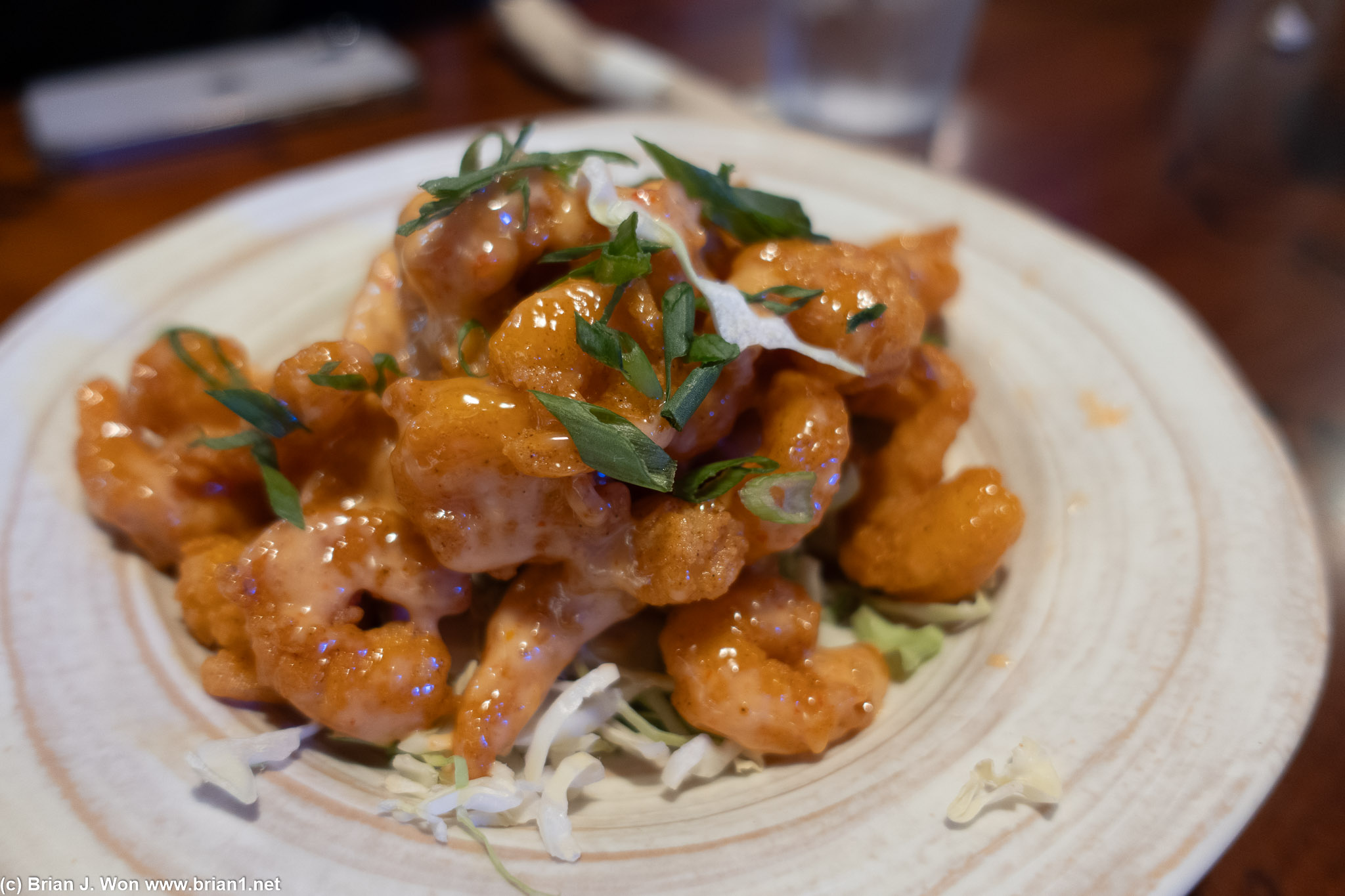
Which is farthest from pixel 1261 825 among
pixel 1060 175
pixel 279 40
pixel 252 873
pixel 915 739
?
pixel 279 40

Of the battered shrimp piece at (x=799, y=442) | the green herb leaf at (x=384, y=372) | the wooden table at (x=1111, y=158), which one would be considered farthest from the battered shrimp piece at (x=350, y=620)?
the wooden table at (x=1111, y=158)

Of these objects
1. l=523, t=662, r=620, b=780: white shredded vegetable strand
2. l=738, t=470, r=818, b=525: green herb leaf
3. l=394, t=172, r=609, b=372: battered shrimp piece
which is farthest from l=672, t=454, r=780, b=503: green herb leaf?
l=394, t=172, r=609, b=372: battered shrimp piece

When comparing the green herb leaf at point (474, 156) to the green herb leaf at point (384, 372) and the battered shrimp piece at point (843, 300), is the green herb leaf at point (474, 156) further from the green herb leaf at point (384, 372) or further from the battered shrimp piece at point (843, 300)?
the battered shrimp piece at point (843, 300)

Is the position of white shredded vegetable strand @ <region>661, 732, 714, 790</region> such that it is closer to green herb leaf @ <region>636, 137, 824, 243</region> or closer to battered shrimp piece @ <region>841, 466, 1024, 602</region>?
battered shrimp piece @ <region>841, 466, 1024, 602</region>

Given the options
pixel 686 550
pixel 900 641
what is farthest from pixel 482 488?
pixel 900 641

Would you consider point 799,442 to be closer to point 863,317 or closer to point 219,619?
point 863,317

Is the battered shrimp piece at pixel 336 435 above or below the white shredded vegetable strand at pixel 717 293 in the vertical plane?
below
